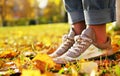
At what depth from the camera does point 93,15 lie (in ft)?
8.08

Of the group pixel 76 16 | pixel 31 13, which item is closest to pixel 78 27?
pixel 76 16

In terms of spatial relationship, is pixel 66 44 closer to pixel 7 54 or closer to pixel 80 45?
pixel 80 45

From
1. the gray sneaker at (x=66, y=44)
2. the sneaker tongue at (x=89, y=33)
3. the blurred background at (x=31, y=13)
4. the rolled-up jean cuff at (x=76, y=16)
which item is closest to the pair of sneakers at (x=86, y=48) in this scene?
the sneaker tongue at (x=89, y=33)

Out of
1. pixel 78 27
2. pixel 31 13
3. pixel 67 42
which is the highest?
pixel 31 13

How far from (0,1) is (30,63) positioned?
3193cm

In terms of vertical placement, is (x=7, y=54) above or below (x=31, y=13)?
below

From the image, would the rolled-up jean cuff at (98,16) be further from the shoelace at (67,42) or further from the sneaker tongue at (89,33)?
the shoelace at (67,42)

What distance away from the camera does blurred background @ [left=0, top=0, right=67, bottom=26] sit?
121ft

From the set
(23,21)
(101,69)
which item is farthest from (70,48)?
(23,21)

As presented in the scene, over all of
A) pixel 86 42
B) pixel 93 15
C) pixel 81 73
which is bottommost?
pixel 81 73

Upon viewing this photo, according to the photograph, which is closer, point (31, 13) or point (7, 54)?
point (7, 54)

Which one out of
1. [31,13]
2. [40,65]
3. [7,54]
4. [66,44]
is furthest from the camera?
[31,13]

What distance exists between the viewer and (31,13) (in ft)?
148

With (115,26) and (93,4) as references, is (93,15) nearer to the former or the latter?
(93,4)
